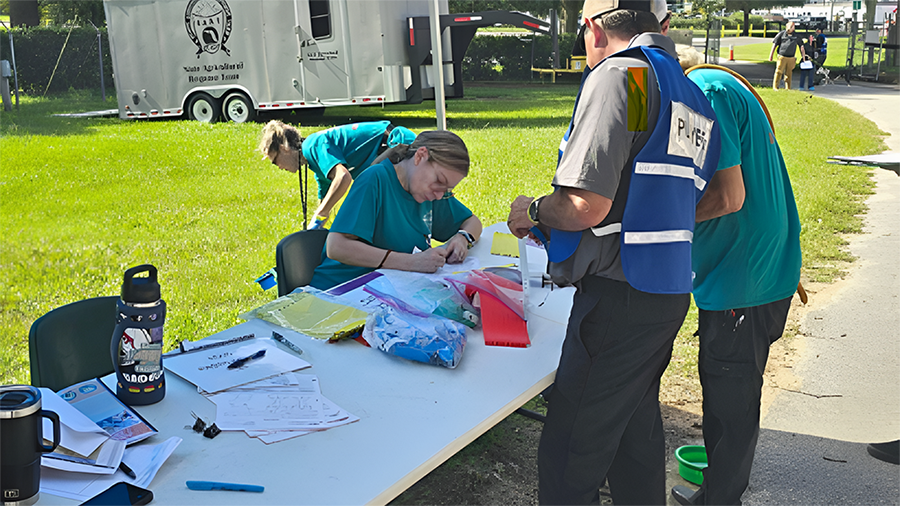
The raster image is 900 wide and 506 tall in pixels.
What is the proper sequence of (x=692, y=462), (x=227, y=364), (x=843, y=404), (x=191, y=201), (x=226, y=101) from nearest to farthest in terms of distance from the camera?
(x=227, y=364), (x=692, y=462), (x=843, y=404), (x=191, y=201), (x=226, y=101)

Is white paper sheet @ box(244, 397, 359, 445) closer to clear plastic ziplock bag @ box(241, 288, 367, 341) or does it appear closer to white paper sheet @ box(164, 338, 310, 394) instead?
white paper sheet @ box(164, 338, 310, 394)

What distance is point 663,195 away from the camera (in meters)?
1.78

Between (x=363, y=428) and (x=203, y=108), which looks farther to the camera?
(x=203, y=108)

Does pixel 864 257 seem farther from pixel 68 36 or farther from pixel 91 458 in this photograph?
pixel 68 36

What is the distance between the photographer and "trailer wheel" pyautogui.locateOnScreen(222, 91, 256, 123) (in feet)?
42.9

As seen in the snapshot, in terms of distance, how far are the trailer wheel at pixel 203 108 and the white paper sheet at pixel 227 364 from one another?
475 inches

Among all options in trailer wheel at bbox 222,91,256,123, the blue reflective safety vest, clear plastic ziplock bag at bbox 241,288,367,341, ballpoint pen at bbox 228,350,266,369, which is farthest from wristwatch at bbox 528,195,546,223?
trailer wheel at bbox 222,91,256,123

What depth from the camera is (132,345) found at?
66.7 inches

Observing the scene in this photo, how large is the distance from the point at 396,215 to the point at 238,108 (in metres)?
11.1

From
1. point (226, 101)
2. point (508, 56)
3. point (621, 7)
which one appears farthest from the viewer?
point (508, 56)

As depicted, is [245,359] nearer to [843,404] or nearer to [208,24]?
[843,404]

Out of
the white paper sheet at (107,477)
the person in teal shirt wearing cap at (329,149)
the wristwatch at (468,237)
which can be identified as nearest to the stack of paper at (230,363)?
the white paper sheet at (107,477)

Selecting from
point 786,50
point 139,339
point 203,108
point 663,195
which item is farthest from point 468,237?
point 786,50

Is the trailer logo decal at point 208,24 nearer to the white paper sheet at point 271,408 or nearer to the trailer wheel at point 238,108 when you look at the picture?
the trailer wheel at point 238,108
